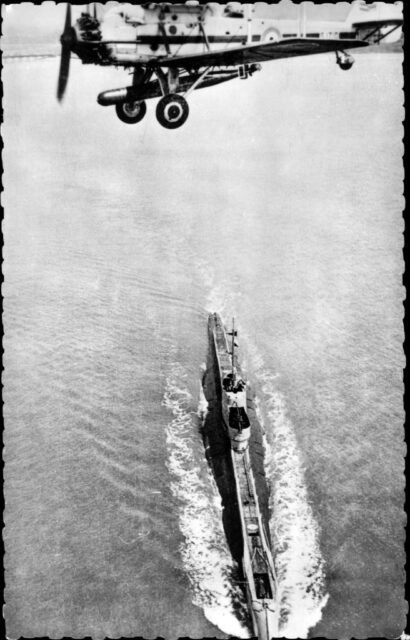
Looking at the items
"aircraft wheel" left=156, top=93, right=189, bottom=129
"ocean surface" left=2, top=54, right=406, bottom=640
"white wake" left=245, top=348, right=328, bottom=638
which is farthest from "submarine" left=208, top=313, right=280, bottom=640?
"aircraft wheel" left=156, top=93, right=189, bottom=129

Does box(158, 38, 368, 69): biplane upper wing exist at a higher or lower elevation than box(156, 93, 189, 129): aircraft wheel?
higher

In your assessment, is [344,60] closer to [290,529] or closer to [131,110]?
[131,110]

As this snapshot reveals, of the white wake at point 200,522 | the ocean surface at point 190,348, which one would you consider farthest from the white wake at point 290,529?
the white wake at point 200,522

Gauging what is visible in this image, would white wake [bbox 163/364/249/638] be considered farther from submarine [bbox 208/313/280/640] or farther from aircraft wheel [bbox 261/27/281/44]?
aircraft wheel [bbox 261/27/281/44]

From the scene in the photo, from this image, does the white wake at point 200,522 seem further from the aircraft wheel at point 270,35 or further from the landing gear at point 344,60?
the aircraft wheel at point 270,35

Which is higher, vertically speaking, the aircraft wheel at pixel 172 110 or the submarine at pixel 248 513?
the aircraft wheel at pixel 172 110

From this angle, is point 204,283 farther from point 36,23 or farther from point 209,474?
point 36,23

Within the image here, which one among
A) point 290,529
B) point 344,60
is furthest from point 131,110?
point 290,529
